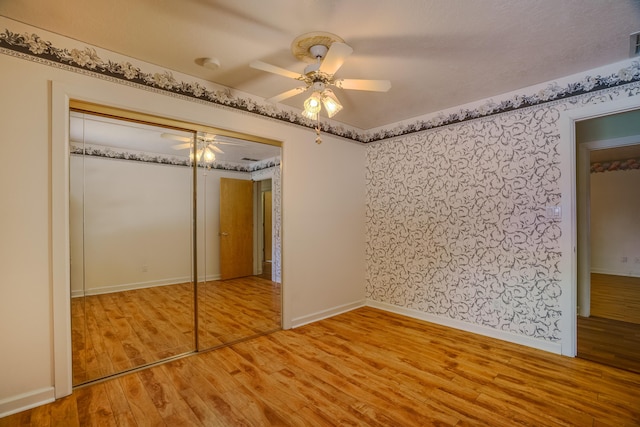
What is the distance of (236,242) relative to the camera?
11.0 feet

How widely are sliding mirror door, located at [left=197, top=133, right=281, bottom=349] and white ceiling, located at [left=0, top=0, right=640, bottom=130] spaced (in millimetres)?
797

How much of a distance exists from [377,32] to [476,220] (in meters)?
2.25

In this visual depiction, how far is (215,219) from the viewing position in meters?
3.05

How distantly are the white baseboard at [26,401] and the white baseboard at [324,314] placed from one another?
2.06 metres

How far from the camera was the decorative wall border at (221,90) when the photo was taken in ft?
6.26

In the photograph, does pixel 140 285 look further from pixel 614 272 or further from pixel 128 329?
pixel 614 272

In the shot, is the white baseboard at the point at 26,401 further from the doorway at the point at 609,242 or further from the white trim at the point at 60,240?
the doorway at the point at 609,242

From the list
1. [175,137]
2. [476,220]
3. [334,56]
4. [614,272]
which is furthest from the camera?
[614,272]

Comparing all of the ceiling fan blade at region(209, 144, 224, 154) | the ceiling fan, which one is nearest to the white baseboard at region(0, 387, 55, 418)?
the ceiling fan blade at region(209, 144, 224, 154)

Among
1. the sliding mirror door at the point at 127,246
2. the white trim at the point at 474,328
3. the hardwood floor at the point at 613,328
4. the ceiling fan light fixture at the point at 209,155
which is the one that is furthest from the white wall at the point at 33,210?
the hardwood floor at the point at 613,328

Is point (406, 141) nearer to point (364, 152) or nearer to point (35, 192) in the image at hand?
point (364, 152)


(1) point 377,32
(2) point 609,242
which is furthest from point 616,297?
(1) point 377,32

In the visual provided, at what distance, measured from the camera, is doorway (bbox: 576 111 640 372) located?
9.53ft

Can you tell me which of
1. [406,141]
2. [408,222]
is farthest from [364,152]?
[408,222]
